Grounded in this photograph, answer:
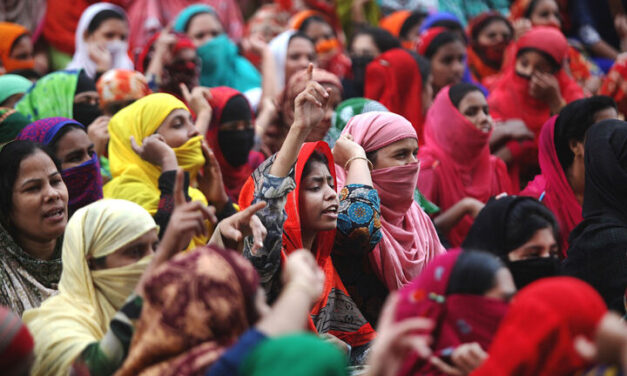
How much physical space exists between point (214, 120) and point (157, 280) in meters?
3.19

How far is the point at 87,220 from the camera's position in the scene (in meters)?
3.45

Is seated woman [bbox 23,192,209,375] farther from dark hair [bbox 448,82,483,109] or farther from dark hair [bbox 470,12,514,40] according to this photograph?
dark hair [bbox 470,12,514,40]

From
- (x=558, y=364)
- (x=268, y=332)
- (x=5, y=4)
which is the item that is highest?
(x=5, y=4)

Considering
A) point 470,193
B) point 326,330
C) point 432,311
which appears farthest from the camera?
point 470,193

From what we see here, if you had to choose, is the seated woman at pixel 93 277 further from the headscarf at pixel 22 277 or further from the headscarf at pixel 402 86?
the headscarf at pixel 402 86

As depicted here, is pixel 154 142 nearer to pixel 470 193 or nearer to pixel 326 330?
pixel 326 330

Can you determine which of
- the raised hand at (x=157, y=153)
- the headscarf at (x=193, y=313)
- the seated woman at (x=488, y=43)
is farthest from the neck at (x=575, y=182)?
the seated woman at (x=488, y=43)

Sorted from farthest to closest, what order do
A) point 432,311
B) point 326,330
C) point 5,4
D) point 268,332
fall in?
point 5,4
point 326,330
point 432,311
point 268,332

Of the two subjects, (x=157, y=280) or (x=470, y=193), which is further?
(x=470, y=193)

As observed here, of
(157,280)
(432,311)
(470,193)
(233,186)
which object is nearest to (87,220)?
(157,280)

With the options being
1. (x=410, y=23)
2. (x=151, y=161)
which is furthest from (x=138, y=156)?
(x=410, y=23)

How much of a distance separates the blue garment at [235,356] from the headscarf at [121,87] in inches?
138

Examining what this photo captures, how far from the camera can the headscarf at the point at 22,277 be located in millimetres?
3848

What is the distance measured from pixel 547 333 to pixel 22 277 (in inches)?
90.5
